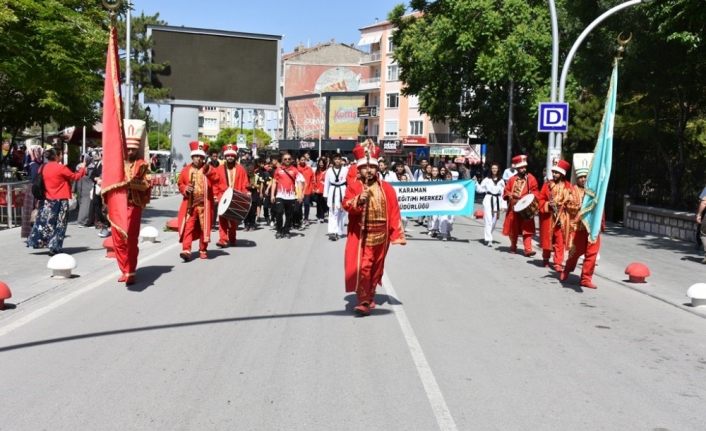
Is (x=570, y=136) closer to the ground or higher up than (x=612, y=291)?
higher up

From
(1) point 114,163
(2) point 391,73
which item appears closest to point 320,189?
(1) point 114,163

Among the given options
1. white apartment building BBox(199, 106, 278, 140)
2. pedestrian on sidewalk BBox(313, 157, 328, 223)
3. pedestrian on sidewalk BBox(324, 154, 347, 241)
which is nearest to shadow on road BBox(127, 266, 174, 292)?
pedestrian on sidewalk BBox(324, 154, 347, 241)

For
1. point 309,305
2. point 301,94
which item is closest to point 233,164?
point 309,305

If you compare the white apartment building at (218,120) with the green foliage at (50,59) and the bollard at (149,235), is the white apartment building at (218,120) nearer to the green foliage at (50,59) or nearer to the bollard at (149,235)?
the green foliage at (50,59)

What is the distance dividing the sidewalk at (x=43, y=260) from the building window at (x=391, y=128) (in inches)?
2459

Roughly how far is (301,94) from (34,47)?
86.9 m

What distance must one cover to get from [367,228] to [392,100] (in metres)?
74.9

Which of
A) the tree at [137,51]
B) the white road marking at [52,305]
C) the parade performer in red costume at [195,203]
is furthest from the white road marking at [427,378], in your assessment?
the tree at [137,51]

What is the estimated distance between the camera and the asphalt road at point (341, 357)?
5.40 metres

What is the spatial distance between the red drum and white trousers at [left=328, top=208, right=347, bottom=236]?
11.9 feet

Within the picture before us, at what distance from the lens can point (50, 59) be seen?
18109 mm

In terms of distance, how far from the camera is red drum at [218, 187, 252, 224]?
14727 mm

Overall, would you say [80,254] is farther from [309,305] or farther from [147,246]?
[309,305]

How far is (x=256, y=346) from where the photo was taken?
24.0 ft
